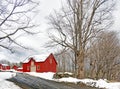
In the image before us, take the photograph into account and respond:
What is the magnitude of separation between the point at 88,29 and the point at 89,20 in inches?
51.1

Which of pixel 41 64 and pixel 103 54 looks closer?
pixel 103 54

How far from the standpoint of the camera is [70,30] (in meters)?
32.2

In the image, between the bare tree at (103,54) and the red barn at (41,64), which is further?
the red barn at (41,64)

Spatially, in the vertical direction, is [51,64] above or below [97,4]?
below

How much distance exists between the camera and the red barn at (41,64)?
6003 centimetres

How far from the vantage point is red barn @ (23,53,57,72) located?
60.0 metres

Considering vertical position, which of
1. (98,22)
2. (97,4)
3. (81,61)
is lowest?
(81,61)

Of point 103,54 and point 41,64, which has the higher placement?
point 103,54

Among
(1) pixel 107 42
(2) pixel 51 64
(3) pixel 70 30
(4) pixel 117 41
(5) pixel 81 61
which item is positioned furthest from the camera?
(2) pixel 51 64

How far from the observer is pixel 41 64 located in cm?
6069

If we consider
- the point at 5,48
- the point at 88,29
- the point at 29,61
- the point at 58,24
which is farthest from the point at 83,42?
the point at 29,61

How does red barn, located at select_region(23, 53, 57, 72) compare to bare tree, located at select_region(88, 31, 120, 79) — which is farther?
red barn, located at select_region(23, 53, 57, 72)

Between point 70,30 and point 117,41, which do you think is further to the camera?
point 117,41

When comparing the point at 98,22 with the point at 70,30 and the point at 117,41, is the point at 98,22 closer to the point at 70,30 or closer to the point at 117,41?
the point at 70,30
